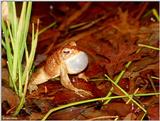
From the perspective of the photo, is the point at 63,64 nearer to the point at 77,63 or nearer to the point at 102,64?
the point at 77,63

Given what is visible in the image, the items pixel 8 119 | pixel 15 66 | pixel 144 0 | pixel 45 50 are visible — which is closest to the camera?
pixel 8 119

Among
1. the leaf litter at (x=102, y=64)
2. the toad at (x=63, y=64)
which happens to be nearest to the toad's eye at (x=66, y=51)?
the toad at (x=63, y=64)

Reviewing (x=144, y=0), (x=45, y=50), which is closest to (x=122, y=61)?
(x=45, y=50)

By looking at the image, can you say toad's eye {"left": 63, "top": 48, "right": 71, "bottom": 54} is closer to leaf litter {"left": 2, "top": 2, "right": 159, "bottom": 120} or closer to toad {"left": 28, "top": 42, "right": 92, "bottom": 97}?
toad {"left": 28, "top": 42, "right": 92, "bottom": 97}

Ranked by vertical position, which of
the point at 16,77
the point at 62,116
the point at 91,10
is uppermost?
the point at 91,10

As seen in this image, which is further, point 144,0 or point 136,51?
point 144,0

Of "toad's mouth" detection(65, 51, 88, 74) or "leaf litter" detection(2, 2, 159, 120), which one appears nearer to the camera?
"leaf litter" detection(2, 2, 159, 120)

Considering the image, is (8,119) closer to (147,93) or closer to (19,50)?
(19,50)

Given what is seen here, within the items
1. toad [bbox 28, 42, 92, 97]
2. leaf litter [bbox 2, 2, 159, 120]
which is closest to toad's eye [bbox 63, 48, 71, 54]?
toad [bbox 28, 42, 92, 97]
